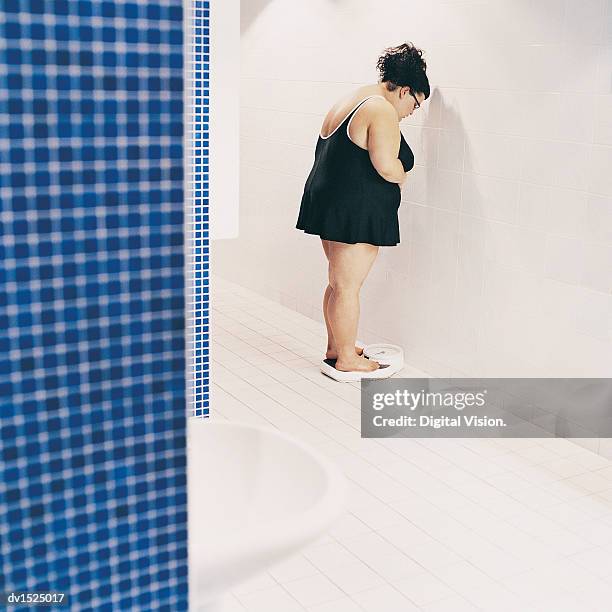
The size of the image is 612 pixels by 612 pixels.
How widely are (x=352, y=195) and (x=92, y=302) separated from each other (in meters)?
3.61

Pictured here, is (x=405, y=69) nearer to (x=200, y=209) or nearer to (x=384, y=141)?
(x=384, y=141)

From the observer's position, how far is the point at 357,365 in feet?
15.3

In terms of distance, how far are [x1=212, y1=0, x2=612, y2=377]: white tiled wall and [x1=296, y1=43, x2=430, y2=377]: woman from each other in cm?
24

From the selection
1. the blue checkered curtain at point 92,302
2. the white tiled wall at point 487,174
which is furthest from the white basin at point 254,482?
the white tiled wall at point 487,174

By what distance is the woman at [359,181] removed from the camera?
14.0ft

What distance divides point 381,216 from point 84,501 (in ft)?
12.0

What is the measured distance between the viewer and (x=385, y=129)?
426 centimetres

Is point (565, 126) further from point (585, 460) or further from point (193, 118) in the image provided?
point (193, 118)

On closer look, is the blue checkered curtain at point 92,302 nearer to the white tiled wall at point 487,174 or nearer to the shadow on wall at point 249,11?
the white tiled wall at point 487,174

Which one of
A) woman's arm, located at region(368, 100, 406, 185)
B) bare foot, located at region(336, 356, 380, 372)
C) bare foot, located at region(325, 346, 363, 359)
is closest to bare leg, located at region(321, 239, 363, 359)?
bare foot, located at region(325, 346, 363, 359)

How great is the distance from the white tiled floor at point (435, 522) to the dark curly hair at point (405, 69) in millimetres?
1525

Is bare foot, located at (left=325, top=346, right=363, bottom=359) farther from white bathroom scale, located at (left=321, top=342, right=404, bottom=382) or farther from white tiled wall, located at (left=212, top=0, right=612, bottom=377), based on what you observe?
white tiled wall, located at (left=212, top=0, right=612, bottom=377)

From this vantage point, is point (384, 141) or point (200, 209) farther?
point (384, 141)

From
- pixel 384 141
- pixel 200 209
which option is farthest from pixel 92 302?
pixel 384 141
